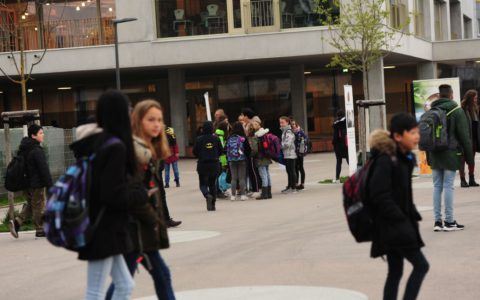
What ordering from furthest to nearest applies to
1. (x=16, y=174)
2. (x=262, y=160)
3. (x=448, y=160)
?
1. (x=262, y=160)
2. (x=16, y=174)
3. (x=448, y=160)

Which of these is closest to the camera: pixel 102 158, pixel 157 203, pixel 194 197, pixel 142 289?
pixel 102 158

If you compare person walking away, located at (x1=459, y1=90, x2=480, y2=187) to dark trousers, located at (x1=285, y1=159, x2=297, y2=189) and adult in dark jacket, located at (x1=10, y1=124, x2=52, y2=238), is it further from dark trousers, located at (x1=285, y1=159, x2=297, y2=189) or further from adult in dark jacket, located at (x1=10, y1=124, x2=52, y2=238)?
adult in dark jacket, located at (x1=10, y1=124, x2=52, y2=238)

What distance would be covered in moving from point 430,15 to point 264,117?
12.1m

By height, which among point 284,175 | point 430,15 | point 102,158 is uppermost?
point 430,15

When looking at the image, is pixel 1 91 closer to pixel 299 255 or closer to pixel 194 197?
pixel 194 197

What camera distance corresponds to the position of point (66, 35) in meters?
41.6

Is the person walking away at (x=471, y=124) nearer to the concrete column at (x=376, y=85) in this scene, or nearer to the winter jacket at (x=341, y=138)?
the winter jacket at (x=341, y=138)

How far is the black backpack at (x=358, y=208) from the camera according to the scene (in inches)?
254

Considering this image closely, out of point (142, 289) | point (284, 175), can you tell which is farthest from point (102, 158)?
point (284, 175)

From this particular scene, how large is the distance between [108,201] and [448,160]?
695cm

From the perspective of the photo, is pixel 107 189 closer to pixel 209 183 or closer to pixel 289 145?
pixel 209 183

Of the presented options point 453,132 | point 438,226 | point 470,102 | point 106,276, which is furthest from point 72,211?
point 470,102

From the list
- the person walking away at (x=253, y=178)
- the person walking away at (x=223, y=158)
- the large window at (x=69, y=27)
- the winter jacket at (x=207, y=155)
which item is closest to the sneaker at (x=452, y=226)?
the winter jacket at (x=207, y=155)

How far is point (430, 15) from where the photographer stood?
50000 millimetres
